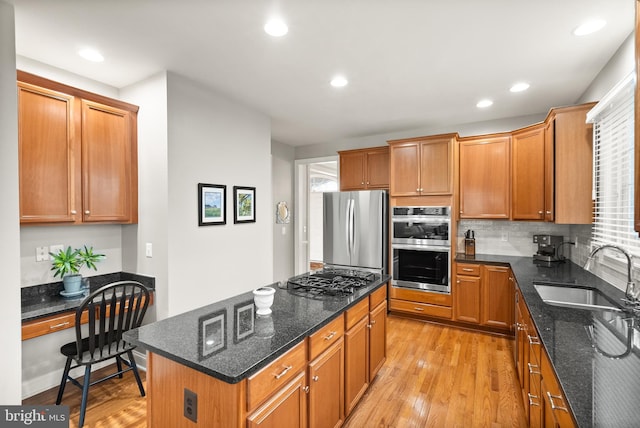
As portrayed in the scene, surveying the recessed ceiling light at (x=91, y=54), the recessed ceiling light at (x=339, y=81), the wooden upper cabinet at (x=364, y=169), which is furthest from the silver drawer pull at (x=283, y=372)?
the wooden upper cabinet at (x=364, y=169)

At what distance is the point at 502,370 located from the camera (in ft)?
9.46

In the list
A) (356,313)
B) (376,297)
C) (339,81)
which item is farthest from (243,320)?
(339,81)

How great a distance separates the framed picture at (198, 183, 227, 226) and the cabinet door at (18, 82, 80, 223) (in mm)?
976

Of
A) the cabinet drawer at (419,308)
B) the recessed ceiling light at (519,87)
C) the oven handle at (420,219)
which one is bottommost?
the cabinet drawer at (419,308)

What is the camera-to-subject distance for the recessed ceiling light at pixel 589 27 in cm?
202

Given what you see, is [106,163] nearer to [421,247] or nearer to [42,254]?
[42,254]

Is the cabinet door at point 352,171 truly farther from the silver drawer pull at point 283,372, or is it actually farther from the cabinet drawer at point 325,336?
the silver drawer pull at point 283,372

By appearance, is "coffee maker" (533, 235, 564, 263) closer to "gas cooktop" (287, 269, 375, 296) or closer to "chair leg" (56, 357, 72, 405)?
"gas cooktop" (287, 269, 375, 296)

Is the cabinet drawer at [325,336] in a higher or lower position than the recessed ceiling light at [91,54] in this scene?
lower

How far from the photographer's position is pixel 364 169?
4.85 meters

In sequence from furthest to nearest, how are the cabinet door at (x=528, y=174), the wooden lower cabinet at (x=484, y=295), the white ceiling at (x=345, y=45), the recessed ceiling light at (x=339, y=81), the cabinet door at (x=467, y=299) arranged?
the cabinet door at (x=467, y=299)
the wooden lower cabinet at (x=484, y=295)
the cabinet door at (x=528, y=174)
the recessed ceiling light at (x=339, y=81)
the white ceiling at (x=345, y=45)

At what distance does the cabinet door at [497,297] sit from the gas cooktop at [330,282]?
1.84 m

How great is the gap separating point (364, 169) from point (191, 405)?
13.3ft

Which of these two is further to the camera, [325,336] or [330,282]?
[330,282]
